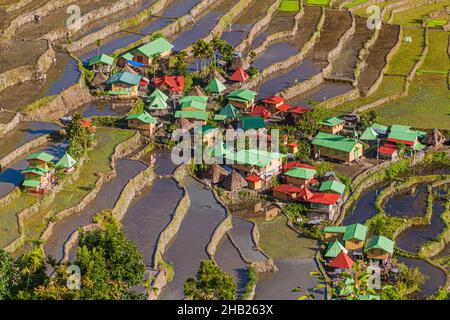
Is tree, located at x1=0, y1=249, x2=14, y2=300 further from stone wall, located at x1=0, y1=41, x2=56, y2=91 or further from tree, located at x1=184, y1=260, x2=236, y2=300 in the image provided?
stone wall, located at x1=0, y1=41, x2=56, y2=91

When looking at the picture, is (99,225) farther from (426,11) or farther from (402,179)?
(426,11)

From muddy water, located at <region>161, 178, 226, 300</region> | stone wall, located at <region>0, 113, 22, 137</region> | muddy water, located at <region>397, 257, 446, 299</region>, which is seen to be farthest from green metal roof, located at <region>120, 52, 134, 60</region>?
muddy water, located at <region>397, 257, 446, 299</region>

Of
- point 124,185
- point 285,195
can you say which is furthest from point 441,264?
point 124,185

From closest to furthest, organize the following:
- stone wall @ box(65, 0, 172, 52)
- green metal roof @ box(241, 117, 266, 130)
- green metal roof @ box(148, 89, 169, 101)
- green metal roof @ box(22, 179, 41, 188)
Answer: green metal roof @ box(22, 179, 41, 188) → green metal roof @ box(241, 117, 266, 130) → green metal roof @ box(148, 89, 169, 101) → stone wall @ box(65, 0, 172, 52)

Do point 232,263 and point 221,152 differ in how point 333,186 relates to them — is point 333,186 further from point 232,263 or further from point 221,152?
point 232,263

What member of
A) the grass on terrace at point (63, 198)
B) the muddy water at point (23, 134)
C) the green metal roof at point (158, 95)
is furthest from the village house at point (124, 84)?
the muddy water at point (23, 134)

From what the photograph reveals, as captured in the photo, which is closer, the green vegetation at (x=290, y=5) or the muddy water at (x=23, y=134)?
the muddy water at (x=23, y=134)

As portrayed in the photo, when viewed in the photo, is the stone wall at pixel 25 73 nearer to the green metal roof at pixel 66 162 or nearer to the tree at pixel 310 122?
the green metal roof at pixel 66 162
